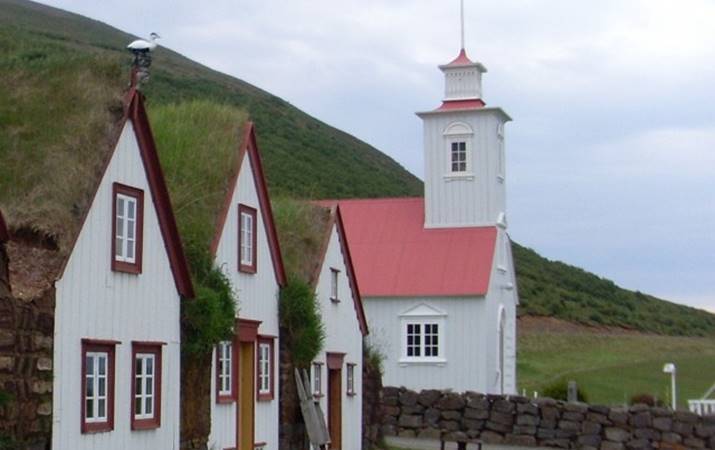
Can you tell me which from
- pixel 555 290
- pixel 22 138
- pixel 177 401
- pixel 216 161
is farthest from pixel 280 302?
pixel 555 290

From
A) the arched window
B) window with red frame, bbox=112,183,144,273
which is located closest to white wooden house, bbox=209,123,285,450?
window with red frame, bbox=112,183,144,273

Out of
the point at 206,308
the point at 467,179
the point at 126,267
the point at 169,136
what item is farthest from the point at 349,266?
the point at 467,179

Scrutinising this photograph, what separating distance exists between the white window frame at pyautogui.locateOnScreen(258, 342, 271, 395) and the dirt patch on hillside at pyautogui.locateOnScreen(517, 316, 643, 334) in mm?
39868

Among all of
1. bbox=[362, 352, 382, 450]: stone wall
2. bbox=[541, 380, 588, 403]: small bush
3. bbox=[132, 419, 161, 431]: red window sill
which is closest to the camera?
bbox=[132, 419, 161, 431]: red window sill

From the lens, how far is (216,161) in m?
25.7

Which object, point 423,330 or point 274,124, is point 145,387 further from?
point 274,124

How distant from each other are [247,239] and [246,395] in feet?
9.71

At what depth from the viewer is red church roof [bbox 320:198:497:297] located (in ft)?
148

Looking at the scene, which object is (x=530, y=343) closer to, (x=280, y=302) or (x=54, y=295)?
(x=280, y=302)

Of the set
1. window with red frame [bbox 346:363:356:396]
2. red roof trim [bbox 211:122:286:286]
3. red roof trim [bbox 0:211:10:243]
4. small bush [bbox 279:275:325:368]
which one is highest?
red roof trim [bbox 211:122:286:286]

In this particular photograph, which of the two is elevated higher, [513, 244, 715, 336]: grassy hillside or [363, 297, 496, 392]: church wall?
[513, 244, 715, 336]: grassy hillside

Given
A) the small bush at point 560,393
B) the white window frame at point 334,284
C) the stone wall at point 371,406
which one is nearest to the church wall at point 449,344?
the small bush at point 560,393

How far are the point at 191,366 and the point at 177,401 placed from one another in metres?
0.85

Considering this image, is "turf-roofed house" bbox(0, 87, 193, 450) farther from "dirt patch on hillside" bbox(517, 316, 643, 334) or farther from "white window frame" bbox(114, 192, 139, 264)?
"dirt patch on hillside" bbox(517, 316, 643, 334)
